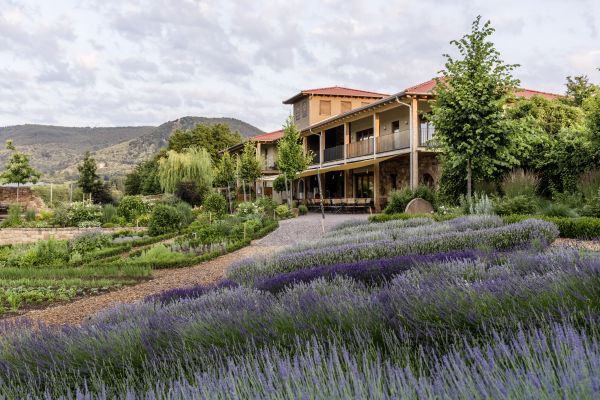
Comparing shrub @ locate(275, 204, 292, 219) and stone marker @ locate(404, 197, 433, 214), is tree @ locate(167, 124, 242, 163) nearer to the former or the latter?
shrub @ locate(275, 204, 292, 219)

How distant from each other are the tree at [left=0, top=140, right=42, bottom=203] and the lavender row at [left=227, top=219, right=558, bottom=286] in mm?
26944

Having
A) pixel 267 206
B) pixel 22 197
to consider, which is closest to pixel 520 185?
pixel 267 206

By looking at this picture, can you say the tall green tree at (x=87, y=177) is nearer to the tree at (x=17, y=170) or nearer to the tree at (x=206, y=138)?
the tree at (x=17, y=170)

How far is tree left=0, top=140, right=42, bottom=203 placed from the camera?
28.7m

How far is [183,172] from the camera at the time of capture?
3359cm

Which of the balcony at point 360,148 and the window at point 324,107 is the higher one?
the window at point 324,107

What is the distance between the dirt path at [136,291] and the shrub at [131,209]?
12058 millimetres

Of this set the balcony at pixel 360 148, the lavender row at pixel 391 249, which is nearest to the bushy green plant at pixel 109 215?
the balcony at pixel 360 148

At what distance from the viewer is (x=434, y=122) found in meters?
→ 14.4

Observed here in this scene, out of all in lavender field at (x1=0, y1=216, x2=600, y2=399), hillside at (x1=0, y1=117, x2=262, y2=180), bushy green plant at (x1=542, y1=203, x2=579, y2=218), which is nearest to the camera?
lavender field at (x1=0, y1=216, x2=600, y2=399)

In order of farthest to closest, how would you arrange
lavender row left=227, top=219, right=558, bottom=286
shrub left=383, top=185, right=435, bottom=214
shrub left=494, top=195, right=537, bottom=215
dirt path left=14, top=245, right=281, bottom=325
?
shrub left=383, top=185, right=435, bottom=214
shrub left=494, top=195, right=537, bottom=215
lavender row left=227, top=219, right=558, bottom=286
dirt path left=14, top=245, right=281, bottom=325

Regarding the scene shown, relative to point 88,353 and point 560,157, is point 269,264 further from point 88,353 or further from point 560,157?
point 560,157

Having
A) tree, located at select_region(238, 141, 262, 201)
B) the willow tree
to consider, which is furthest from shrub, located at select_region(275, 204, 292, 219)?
the willow tree

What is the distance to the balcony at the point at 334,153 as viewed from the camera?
28.2 metres
